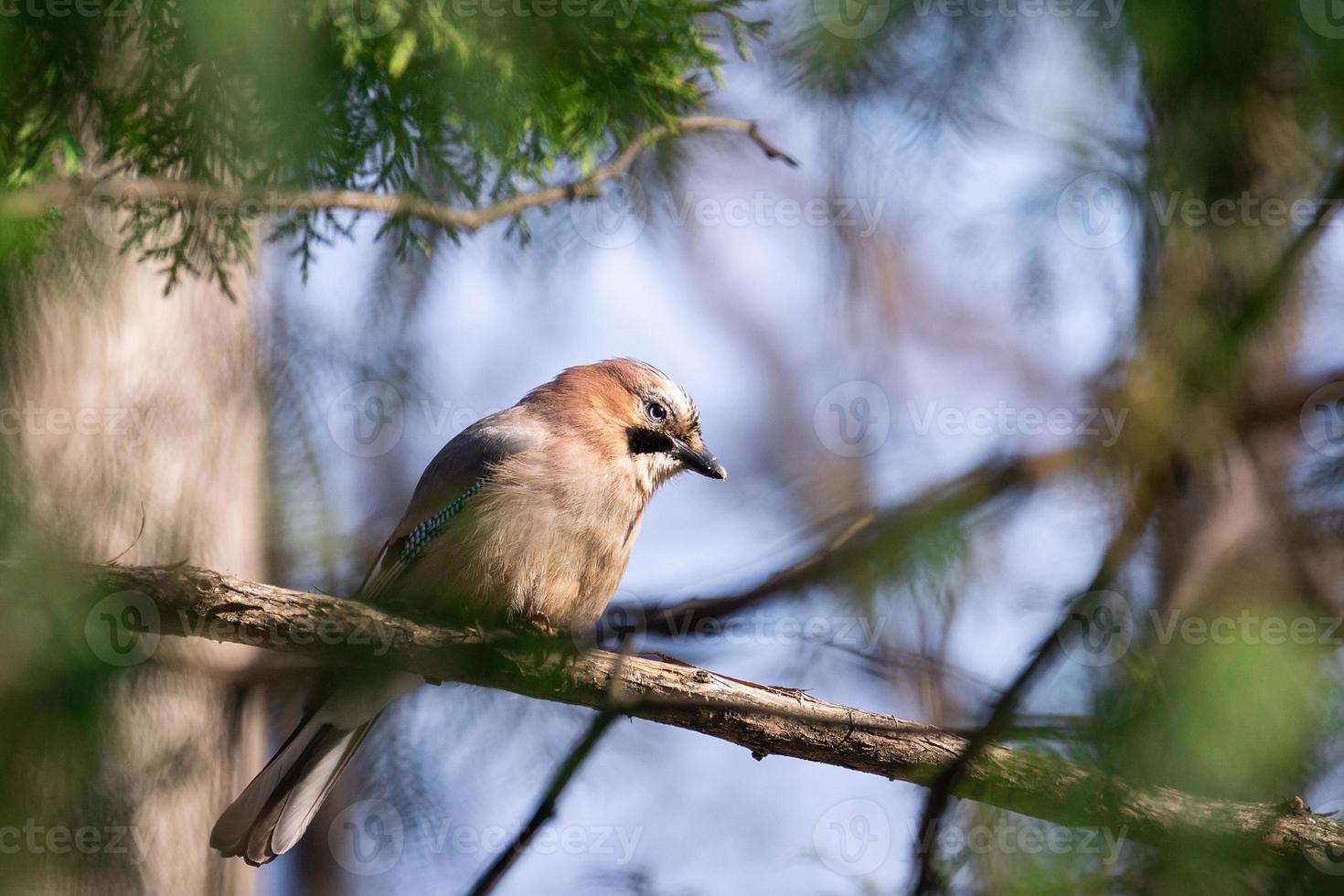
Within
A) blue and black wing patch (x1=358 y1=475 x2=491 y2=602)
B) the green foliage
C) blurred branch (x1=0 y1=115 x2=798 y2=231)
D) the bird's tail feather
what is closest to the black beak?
blue and black wing patch (x1=358 y1=475 x2=491 y2=602)

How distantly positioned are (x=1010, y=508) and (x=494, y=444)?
227 cm

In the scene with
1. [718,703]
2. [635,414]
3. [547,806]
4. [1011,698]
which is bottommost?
[547,806]

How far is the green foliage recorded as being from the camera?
3.04 m

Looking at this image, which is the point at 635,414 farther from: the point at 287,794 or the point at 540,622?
the point at 287,794

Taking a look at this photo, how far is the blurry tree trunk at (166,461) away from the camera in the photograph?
4598 millimetres

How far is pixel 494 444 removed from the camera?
491 cm

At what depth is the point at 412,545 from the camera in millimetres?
4867

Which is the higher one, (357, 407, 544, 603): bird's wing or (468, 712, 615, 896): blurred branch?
(357, 407, 544, 603): bird's wing

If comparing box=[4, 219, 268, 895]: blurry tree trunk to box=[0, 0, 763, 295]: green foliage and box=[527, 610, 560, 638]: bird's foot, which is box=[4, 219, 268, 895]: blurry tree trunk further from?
box=[527, 610, 560, 638]: bird's foot

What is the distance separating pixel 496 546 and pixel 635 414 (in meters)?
1.16

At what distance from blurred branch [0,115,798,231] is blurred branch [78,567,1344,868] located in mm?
1319

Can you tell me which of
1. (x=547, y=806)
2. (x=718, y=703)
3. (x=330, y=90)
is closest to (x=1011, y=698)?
(x=547, y=806)

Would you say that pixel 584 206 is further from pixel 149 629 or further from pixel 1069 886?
pixel 1069 886

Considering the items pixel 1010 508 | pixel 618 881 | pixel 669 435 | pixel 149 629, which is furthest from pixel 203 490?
pixel 1010 508
